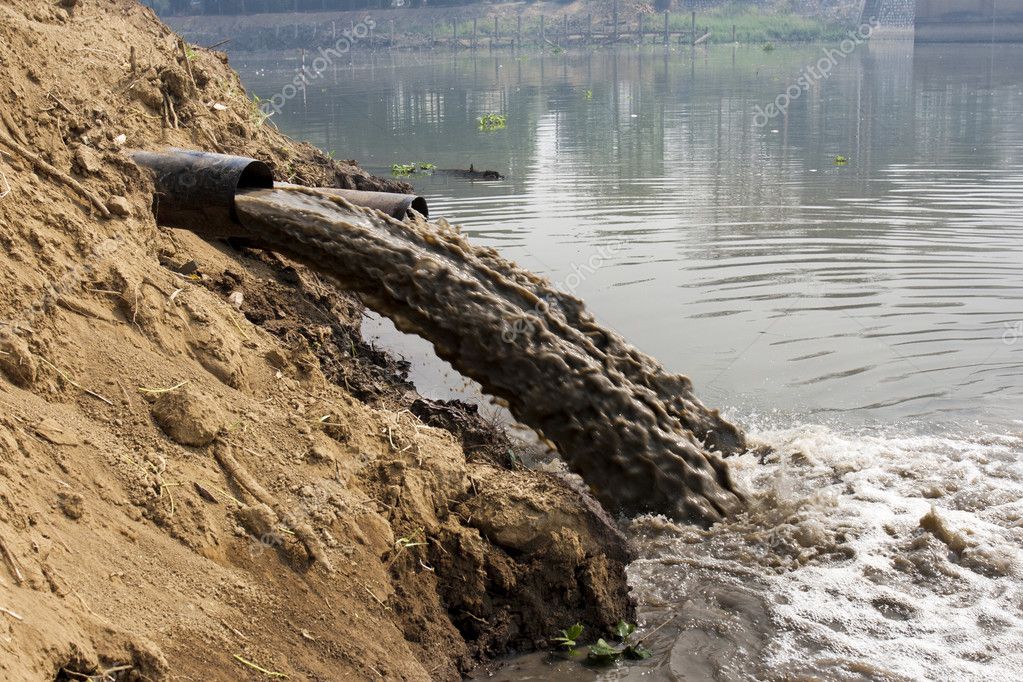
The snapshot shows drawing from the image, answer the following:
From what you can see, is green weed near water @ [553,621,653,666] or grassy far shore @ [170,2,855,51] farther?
grassy far shore @ [170,2,855,51]

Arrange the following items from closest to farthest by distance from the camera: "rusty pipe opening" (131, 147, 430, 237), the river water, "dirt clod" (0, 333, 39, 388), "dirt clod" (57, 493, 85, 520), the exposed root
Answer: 1. "dirt clod" (57, 493, 85, 520)
2. "dirt clod" (0, 333, 39, 388)
3. the river water
4. the exposed root
5. "rusty pipe opening" (131, 147, 430, 237)

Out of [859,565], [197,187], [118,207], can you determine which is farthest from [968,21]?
[118,207]

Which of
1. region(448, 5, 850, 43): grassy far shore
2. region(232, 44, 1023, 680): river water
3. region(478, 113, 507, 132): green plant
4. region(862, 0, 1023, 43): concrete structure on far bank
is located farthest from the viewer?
region(448, 5, 850, 43): grassy far shore

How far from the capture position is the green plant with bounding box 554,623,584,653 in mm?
4812

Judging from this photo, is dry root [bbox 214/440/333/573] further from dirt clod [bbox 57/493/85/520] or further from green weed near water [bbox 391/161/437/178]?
green weed near water [bbox 391/161/437/178]

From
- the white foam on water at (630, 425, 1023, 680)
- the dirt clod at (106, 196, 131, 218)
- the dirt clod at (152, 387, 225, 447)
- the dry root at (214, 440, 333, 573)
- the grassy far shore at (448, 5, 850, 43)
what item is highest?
the grassy far shore at (448, 5, 850, 43)

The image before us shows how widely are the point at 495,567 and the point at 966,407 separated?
4.60 m

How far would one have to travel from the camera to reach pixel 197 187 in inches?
260

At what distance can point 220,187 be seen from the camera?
21.7 ft

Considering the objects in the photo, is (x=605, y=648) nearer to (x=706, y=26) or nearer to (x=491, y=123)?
(x=491, y=123)

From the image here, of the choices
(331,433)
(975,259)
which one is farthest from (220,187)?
(975,259)

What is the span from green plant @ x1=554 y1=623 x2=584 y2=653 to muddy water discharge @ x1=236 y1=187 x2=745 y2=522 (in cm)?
146

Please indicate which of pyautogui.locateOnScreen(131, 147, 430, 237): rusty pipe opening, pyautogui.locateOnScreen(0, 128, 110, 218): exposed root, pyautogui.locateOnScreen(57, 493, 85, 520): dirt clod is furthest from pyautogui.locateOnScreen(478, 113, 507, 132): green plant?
pyautogui.locateOnScreen(57, 493, 85, 520): dirt clod

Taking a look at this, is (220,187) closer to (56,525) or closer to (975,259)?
(56,525)
